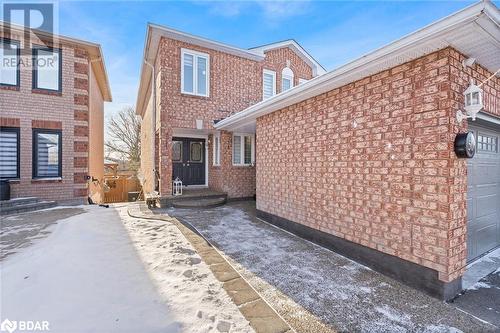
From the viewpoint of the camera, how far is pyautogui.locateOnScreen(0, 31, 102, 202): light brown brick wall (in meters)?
7.45

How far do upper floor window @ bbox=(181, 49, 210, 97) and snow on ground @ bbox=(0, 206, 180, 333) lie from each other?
18.9ft

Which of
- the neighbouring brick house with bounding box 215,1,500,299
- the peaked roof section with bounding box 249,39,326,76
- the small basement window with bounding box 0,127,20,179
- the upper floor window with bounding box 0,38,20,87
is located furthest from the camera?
the peaked roof section with bounding box 249,39,326,76

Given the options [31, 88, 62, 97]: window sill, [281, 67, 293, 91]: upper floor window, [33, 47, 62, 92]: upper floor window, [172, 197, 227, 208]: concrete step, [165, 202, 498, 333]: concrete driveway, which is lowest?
[165, 202, 498, 333]: concrete driveway

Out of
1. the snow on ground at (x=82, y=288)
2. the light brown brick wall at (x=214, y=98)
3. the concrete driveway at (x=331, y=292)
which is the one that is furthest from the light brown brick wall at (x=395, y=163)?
the light brown brick wall at (x=214, y=98)

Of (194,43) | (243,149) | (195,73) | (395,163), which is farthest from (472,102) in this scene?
(194,43)

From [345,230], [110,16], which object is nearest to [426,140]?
[345,230]

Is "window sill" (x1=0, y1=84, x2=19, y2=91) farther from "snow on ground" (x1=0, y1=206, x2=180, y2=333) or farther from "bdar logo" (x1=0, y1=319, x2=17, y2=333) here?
"bdar logo" (x1=0, y1=319, x2=17, y2=333)

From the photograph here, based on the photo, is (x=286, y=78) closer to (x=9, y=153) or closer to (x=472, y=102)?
(x=472, y=102)

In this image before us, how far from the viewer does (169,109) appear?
789cm

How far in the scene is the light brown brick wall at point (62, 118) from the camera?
7445mm

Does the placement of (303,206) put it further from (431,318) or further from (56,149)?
(56,149)

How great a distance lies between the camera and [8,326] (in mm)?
2070

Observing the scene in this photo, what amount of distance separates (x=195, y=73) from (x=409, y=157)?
7.32 m

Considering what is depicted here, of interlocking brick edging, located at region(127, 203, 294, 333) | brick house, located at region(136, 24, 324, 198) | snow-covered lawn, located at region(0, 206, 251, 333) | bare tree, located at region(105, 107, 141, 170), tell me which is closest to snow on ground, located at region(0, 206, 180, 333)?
snow-covered lawn, located at region(0, 206, 251, 333)
